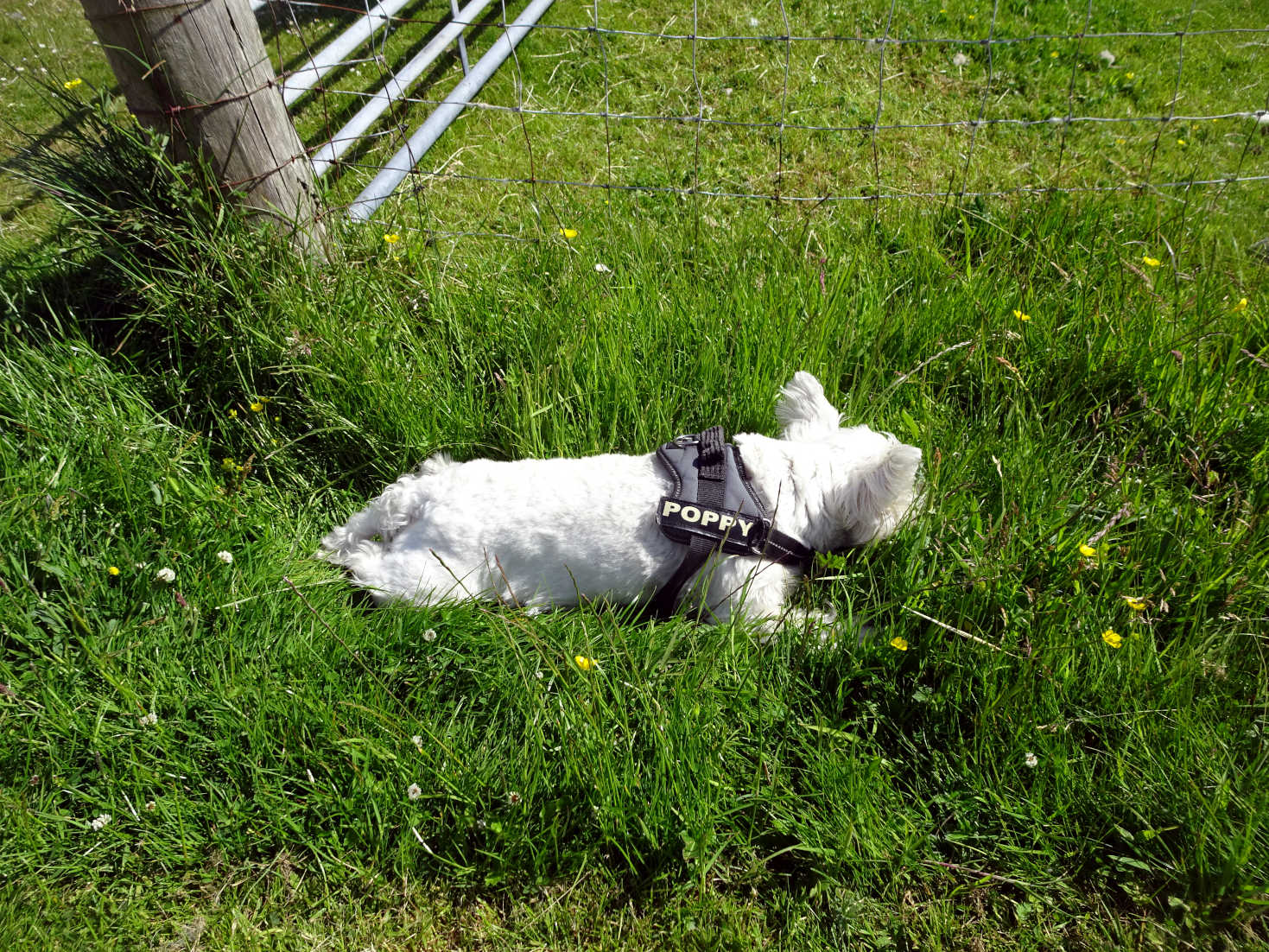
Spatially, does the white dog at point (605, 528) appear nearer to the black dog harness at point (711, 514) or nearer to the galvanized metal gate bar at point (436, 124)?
the black dog harness at point (711, 514)

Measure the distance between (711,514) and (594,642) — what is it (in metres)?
0.58

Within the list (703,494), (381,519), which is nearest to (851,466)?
(703,494)

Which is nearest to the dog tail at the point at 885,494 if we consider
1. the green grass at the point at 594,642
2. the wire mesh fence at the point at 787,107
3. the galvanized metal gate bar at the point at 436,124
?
the green grass at the point at 594,642

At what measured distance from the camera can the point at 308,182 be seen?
3.41 m

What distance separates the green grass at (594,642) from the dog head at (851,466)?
17 centimetres

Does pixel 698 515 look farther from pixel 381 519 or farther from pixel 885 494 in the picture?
pixel 381 519

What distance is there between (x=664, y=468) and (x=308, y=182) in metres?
2.14

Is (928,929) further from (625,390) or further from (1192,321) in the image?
(1192,321)

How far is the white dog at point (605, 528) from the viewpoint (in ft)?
8.47

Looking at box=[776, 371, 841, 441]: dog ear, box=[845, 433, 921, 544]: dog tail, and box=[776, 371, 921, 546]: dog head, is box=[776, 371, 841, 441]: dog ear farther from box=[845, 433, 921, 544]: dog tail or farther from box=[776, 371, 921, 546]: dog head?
box=[845, 433, 921, 544]: dog tail

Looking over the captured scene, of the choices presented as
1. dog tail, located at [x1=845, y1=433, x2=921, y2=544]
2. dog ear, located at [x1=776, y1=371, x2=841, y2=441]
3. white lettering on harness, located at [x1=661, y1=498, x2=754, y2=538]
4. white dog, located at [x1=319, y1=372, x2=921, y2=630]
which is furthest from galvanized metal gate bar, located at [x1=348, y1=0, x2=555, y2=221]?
dog tail, located at [x1=845, y1=433, x2=921, y2=544]

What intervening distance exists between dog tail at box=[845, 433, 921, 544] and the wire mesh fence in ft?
7.07

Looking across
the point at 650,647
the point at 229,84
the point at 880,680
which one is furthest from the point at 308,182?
the point at 880,680

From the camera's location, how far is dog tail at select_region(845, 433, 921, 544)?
7.85 ft
